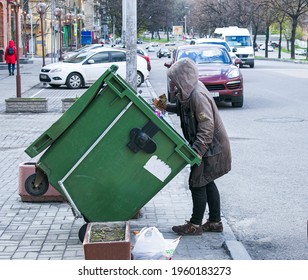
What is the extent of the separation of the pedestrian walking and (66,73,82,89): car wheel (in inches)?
902

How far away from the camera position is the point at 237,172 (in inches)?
451

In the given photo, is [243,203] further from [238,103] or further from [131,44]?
[238,103]

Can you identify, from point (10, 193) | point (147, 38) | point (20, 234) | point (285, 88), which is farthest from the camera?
point (147, 38)

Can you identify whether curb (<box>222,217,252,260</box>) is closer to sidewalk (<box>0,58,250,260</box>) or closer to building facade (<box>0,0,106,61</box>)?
sidewalk (<box>0,58,250,260</box>)

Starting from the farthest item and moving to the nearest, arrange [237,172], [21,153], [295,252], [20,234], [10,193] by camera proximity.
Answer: [21,153] < [237,172] < [10,193] < [20,234] < [295,252]

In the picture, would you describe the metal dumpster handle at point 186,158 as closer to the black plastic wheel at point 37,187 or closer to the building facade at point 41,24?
the black plastic wheel at point 37,187

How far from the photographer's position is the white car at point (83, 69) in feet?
99.1

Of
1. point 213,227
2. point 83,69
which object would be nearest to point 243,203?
point 213,227

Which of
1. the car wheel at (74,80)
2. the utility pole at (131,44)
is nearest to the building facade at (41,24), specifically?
the car wheel at (74,80)

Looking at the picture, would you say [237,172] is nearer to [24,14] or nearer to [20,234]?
[20,234]

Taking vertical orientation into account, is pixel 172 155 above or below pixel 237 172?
above
